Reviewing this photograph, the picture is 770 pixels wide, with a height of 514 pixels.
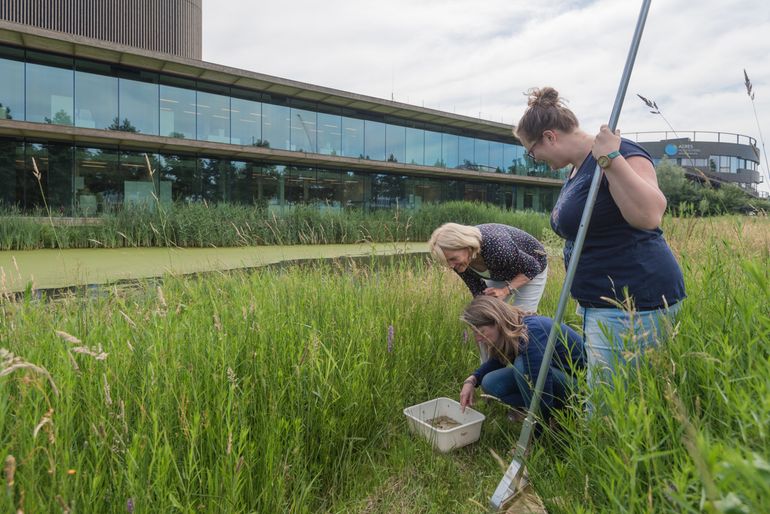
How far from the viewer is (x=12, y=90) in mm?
13703

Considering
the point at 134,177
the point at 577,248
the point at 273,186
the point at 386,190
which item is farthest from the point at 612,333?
the point at 386,190

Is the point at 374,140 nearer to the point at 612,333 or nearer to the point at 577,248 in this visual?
the point at 577,248

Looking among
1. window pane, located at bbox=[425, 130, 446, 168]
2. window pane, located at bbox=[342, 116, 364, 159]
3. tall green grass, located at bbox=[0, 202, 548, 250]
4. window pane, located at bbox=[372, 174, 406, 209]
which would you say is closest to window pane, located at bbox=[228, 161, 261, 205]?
window pane, located at bbox=[342, 116, 364, 159]

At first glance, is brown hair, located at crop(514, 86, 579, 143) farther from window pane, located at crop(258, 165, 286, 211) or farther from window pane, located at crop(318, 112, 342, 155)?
window pane, located at crop(318, 112, 342, 155)

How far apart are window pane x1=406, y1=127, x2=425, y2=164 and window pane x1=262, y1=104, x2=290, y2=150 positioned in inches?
238

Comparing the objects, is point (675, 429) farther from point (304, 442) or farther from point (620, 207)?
point (304, 442)

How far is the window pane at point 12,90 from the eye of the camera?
13.5 m

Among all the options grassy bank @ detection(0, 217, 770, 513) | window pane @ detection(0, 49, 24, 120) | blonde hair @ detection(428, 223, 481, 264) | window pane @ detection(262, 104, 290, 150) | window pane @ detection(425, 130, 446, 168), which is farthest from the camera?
window pane @ detection(425, 130, 446, 168)

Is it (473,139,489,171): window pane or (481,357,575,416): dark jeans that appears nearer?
(481,357,575,416): dark jeans

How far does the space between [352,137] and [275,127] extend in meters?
3.55

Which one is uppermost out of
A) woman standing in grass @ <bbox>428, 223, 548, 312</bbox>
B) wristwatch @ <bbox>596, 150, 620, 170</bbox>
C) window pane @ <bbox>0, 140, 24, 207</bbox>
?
window pane @ <bbox>0, 140, 24, 207</bbox>

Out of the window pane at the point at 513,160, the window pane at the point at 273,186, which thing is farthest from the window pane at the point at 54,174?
the window pane at the point at 513,160

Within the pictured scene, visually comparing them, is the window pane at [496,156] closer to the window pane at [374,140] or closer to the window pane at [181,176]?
the window pane at [374,140]

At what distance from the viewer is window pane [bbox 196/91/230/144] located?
1681 cm
